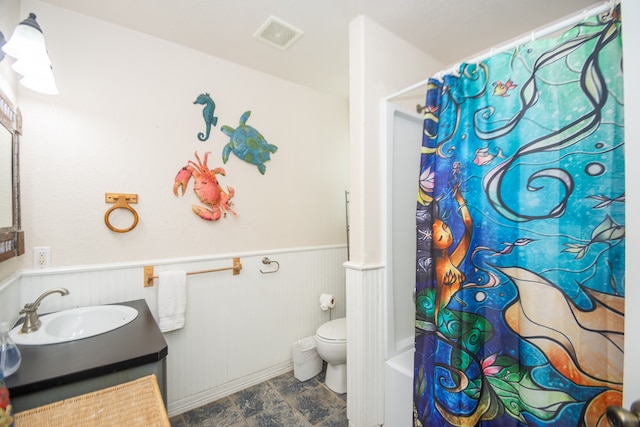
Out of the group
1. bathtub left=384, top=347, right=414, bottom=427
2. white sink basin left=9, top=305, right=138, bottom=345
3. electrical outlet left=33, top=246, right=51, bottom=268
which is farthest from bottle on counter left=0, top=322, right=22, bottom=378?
bathtub left=384, top=347, right=414, bottom=427

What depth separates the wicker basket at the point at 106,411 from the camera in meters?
0.76

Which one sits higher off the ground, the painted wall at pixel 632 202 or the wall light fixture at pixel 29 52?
the wall light fixture at pixel 29 52

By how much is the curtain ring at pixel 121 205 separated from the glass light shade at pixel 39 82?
2.09 feet

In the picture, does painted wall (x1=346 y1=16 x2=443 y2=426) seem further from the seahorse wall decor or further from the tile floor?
the seahorse wall decor

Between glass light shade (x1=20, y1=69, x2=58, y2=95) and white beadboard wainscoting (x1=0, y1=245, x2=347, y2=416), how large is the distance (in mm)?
915

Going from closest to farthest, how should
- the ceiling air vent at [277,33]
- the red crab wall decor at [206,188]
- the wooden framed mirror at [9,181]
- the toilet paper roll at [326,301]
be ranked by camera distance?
the wooden framed mirror at [9,181]
the ceiling air vent at [277,33]
the red crab wall decor at [206,188]
the toilet paper roll at [326,301]

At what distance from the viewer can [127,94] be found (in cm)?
176

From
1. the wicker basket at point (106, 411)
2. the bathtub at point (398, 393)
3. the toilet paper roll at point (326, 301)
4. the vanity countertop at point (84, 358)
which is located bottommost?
the bathtub at point (398, 393)

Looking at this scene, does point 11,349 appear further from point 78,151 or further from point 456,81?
point 456,81

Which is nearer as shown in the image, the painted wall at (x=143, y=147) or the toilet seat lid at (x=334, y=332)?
the painted wall at (x=143, y=147)

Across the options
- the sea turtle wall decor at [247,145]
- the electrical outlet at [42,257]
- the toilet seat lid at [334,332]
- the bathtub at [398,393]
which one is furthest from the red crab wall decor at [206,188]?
the bathtub at [398,393]

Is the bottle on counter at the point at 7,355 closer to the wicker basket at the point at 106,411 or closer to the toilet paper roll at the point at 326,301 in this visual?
the wicker basket at the point at 106,411

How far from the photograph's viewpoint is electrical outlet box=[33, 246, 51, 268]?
4.87 ft

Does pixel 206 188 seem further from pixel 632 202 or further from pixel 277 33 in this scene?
pixel 632 202
